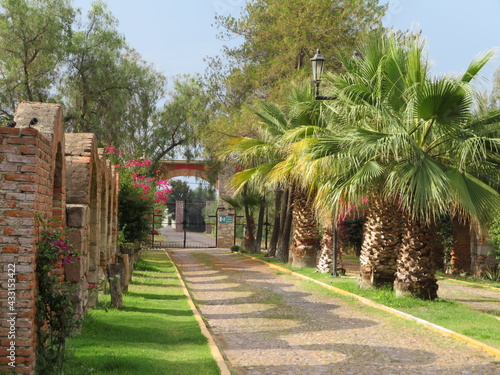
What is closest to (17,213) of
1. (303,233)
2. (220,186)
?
(303,233)

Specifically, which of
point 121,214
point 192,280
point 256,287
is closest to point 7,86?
point 121,214

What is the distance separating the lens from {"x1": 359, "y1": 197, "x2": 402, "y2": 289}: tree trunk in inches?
540

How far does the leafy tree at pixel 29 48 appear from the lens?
2583 cm

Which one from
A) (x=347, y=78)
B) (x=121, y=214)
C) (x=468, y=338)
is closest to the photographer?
(x=468, y=338)

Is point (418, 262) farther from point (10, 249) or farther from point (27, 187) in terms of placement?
point (10, 249)

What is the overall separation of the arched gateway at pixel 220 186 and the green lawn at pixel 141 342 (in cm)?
2476

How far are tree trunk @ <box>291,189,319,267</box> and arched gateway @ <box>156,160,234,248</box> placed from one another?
14649 millimetres

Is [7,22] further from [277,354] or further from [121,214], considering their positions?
[277,354]

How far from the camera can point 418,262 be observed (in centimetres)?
1269

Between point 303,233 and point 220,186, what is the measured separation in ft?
53.7

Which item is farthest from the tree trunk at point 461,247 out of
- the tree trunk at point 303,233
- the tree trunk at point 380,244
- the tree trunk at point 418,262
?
the tree trunk at point 418,262

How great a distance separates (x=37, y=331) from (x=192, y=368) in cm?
167

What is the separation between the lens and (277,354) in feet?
26.3

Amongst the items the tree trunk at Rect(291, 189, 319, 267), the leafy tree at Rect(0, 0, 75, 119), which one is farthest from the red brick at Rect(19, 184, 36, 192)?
the leafy tree at Rect(0, 0, 75, 119)
